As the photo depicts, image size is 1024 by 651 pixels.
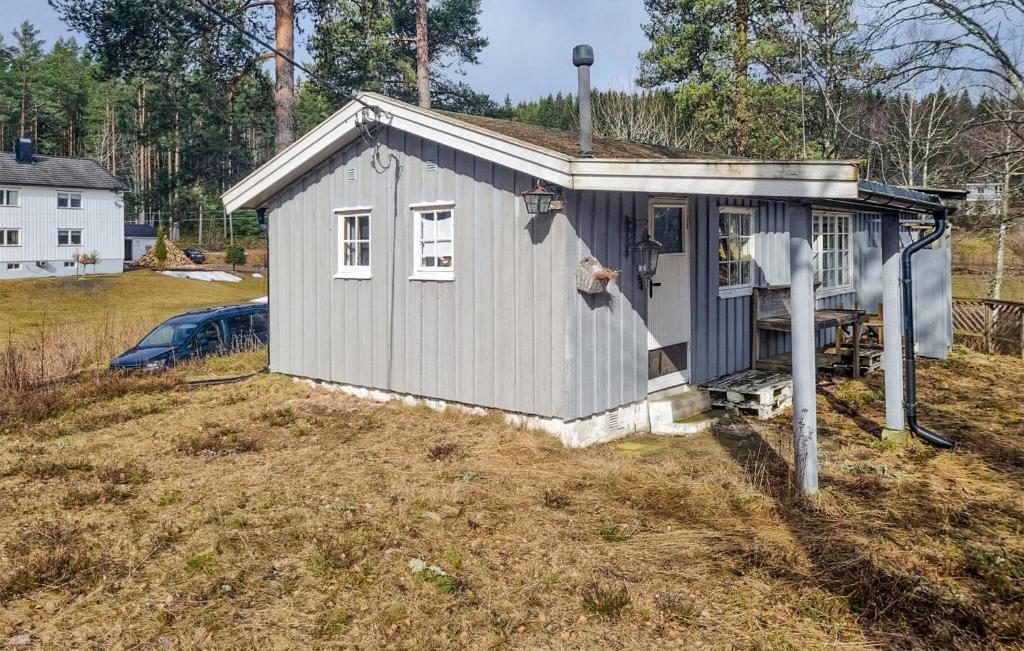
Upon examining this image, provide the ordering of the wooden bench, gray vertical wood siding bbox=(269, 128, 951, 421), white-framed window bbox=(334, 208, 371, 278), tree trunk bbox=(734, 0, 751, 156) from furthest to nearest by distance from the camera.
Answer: tree trunk bbox=(734, 0, 751, 156)
the wooden bench
white-framed window bbox=(334, 208, 371, 278)
gray vertical wood siding bbox=(269, 128, 951, 421)

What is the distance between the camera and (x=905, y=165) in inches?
906

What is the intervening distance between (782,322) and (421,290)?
484cm

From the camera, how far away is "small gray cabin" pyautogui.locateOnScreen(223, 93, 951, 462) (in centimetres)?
650

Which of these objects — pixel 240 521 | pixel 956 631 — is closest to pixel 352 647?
pixel 240 521

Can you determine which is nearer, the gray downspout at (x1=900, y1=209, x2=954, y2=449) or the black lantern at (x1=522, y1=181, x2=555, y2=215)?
the black lantern at (x1=522, y1=181, x2=555, y2=215)

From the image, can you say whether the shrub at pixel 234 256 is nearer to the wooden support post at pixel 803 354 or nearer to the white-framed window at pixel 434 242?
the white-framed window at pixel 434 242

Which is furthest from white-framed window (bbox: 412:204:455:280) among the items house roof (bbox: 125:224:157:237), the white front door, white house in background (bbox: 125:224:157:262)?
house roof (bbox: 125:224:157:237)

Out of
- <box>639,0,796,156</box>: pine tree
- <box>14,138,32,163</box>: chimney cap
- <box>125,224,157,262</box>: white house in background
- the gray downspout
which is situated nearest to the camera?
the gray downspout

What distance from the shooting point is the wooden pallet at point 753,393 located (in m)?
8.09

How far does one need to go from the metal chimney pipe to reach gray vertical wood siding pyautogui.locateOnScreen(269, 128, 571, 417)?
711mm

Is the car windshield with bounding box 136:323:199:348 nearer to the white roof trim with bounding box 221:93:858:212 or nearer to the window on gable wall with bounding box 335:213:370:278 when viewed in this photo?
the white roof trim with bounding box 221:93:858:212

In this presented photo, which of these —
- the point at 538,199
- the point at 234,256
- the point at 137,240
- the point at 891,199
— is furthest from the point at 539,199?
the point at 137,240

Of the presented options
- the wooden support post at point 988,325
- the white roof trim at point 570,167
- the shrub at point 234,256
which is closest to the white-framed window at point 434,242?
the white roof trim at point 570,167

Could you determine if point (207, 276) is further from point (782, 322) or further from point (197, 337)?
point (782, 322)
